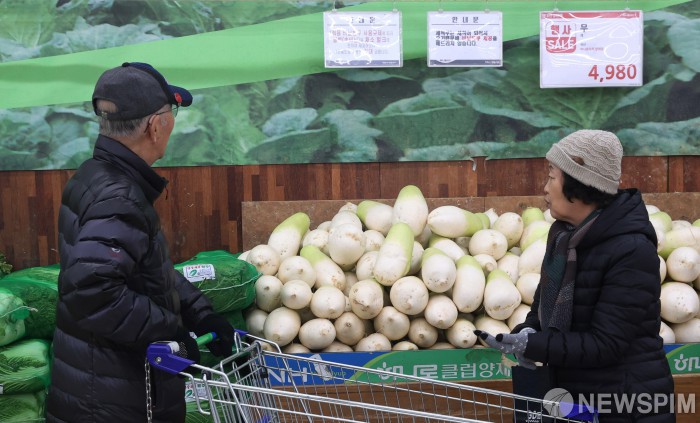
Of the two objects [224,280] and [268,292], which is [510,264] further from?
[224,280]

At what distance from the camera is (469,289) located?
13.3ft

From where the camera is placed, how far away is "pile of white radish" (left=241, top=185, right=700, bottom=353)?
13.1 feet

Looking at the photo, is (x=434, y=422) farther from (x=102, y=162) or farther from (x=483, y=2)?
(x=483, y=2)

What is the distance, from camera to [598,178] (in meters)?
2.58

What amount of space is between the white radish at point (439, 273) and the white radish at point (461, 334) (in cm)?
19

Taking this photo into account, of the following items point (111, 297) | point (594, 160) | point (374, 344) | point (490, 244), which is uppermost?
point (594, 160)

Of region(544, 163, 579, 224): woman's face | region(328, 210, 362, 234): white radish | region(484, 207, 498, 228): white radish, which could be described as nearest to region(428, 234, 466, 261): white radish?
region(484, 207, 498, 228): white radish

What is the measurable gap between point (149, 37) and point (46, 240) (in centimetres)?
141

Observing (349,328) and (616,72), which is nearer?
(349,328)

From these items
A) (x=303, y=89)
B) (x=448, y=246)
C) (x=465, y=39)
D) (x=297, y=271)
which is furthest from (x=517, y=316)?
(x=303, y=89)

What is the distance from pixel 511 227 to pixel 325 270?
114 centimetres

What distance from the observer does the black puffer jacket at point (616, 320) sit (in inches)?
98.4

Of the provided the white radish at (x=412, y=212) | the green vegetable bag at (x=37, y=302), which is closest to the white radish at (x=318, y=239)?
the white radish at (x=412, y=212)

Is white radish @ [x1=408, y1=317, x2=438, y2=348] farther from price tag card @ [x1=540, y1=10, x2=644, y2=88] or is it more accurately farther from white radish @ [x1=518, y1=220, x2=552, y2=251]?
price tag card @ [x1=540, y1=10, x2=644, y2=88]
